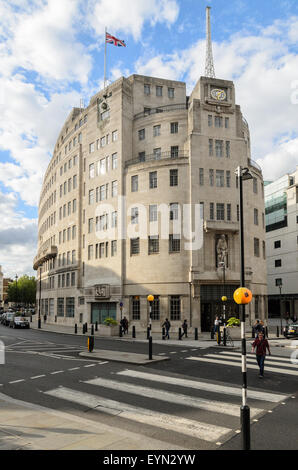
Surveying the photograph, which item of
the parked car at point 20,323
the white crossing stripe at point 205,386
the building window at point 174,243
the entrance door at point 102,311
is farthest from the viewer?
the parked car at point 20,323

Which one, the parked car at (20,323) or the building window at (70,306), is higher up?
the building window at (70,306)

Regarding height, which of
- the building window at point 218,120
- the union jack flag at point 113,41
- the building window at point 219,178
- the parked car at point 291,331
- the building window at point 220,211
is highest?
the union jack flag at point 113,41

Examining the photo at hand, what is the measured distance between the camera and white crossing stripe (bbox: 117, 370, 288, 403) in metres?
11.5

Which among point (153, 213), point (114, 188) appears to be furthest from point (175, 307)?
point (114, 188)

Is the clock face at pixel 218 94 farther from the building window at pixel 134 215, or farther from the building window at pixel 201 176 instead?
the building window at pixel 134 215

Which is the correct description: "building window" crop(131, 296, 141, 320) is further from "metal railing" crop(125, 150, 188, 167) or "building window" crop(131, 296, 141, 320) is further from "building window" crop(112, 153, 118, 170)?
"building window" crop(112, 153, 118, 170)

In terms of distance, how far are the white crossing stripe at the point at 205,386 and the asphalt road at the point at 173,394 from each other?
0.08ft

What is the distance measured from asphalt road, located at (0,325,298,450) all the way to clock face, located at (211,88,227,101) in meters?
30.5

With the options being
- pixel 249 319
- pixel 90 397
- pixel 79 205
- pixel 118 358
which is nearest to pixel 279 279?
pixel 249 319

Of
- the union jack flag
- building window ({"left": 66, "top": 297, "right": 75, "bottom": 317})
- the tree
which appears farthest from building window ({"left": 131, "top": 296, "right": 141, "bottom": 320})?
the tree

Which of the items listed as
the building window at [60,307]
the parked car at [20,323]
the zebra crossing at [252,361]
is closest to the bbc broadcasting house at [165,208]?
the building window at [60,307]

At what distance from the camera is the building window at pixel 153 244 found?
4000 cm

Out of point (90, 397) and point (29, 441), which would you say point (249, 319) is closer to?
point (90, 397)

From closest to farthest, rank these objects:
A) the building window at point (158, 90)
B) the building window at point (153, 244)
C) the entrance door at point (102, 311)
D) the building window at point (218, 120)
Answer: the building window at point (153, 244), the building window at point (218, 120), the entrance door at point (102, 311), the building window at point (158, 90)
